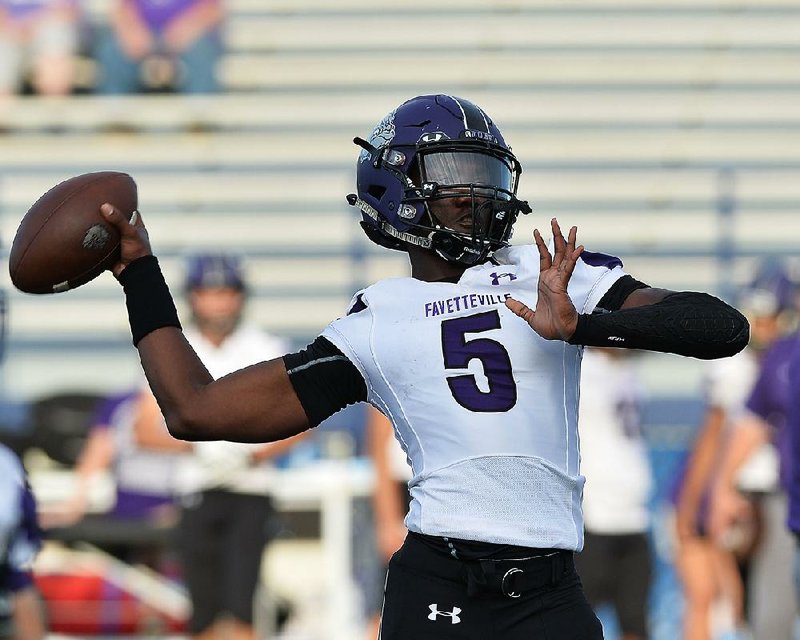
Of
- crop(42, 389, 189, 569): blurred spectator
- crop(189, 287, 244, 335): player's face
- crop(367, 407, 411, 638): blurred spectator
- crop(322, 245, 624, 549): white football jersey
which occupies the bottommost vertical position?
crop(42, 389, 189, 569): blurred spectator

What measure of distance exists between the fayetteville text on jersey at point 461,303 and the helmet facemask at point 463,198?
102mm

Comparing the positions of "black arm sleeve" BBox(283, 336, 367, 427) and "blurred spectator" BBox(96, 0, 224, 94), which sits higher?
"blurred spectator" BBox(96, 0, 224, 94)

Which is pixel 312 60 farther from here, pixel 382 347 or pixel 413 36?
pixel 382 347

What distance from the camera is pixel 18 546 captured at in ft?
12.0

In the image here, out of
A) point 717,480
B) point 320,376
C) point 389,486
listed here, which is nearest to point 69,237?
point 320,376

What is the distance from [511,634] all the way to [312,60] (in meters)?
A: 9.47

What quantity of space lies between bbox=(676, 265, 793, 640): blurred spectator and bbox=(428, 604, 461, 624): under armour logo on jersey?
12.1ft

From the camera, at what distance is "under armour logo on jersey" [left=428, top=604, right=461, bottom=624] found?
261 centimetres

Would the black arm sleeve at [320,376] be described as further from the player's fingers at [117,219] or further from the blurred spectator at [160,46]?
the blurred spectator at [160,46]

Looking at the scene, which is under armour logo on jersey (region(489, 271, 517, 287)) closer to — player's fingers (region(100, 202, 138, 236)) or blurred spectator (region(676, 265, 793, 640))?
player's fingers (region(100, 202, 138, 236))

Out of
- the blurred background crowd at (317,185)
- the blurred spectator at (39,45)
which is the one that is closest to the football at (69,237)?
the blurred background crowd at (317,185)

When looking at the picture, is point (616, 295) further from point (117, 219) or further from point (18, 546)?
point (18, 546)

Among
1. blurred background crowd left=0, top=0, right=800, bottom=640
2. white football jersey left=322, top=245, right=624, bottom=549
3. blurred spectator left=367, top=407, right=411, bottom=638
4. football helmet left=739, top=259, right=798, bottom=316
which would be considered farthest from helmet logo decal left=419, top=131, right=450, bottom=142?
blurred background crowd left=0, top=0, right=800, bottom=640

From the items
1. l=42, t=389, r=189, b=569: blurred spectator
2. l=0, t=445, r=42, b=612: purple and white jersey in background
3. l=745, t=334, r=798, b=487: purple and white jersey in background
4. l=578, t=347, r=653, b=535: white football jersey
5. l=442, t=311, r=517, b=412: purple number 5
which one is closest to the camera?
l=442, t=311, r=517, b=412: purple number 5
